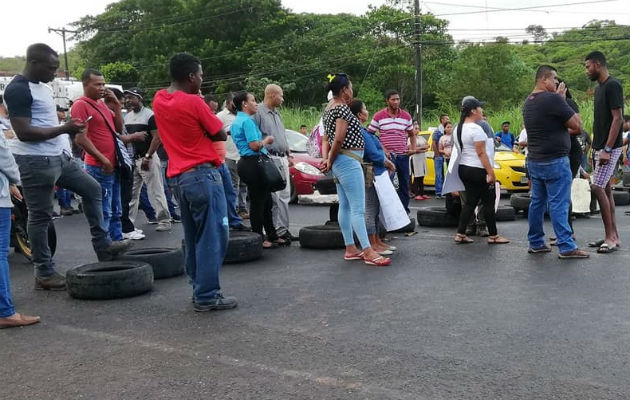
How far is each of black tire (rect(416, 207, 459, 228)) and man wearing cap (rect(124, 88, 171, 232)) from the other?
3988mm

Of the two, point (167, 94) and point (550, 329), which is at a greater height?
point (167, 94)

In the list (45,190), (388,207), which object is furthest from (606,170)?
(45,190)

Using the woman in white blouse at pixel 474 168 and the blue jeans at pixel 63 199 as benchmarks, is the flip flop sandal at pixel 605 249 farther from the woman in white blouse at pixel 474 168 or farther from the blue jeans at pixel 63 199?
the blue jeans at pixel 63 199

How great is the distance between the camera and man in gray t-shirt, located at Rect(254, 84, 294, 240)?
8016 mm

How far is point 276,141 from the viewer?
820cm

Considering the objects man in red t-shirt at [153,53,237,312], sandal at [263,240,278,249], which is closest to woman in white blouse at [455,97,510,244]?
sandal at [263,240,278,249]

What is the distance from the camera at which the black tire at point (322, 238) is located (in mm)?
7938

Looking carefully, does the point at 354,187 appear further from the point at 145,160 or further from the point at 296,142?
the point at 296,142

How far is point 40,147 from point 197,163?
166 centimetres

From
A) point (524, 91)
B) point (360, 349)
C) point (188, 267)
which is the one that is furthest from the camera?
point (524, 91)

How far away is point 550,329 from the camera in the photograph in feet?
14.7

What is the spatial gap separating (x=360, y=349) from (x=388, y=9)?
149 ft

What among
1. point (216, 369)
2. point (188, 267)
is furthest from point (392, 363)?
point (188, 267)

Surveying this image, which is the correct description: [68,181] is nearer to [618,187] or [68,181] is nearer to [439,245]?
[439,245]
